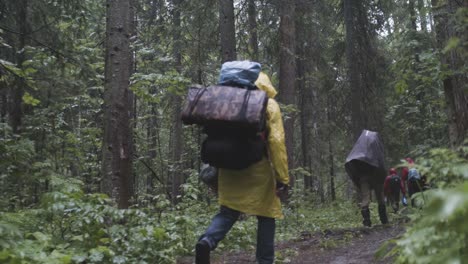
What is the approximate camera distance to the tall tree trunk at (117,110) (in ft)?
18.0

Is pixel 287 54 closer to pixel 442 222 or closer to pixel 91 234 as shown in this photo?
pixel 91 234

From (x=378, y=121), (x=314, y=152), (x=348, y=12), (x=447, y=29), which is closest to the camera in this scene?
(x=447, y=29)

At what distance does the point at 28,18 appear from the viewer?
38.3 ft

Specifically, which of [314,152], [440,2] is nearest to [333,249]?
[440,2]

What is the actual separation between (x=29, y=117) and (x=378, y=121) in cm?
1143

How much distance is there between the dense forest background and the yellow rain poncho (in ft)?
3.23

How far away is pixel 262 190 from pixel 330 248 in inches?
113

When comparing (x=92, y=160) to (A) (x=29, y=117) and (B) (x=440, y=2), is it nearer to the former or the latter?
(A) (x=29, y=117)

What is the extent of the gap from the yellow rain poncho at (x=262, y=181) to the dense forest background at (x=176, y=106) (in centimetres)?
98

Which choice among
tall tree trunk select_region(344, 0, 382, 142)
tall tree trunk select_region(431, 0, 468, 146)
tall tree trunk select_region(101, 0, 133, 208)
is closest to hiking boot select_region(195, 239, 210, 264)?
tall tree trunk select_region(101, 0, 133, 208)

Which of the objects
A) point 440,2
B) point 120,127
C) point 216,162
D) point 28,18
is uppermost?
point 28,18

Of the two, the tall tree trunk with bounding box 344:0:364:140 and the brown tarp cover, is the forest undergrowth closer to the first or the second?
the brown tarp cover

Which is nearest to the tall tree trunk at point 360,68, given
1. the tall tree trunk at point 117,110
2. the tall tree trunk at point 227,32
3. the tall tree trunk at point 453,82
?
the tall tree trunk at point 227,32

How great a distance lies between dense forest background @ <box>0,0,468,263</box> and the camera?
4043 millimetres
